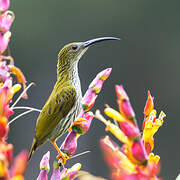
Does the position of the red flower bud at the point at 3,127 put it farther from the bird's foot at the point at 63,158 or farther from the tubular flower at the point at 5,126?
the bird's foot at the point at 63,158

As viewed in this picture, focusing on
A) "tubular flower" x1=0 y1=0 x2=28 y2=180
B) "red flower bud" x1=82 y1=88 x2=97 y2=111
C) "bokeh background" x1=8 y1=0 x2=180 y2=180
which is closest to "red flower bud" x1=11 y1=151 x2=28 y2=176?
"tubular flower" x1=0 y1=0 x2=28 y2=180

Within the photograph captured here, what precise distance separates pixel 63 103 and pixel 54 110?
9cm

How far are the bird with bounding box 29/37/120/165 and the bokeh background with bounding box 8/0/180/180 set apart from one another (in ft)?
26.1

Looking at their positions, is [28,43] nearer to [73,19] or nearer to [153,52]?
[73,19]

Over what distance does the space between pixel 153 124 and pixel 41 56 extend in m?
Result: 12.4

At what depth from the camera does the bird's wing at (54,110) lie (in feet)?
6.44

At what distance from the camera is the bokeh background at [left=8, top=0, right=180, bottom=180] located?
455 inches

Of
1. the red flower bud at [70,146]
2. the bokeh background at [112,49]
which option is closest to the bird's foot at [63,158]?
the red flower bud at [70,146]

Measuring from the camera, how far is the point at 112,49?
44.8ft

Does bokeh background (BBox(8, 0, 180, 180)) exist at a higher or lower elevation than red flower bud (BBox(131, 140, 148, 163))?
lower

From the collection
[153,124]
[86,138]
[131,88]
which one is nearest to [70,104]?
[153,124]

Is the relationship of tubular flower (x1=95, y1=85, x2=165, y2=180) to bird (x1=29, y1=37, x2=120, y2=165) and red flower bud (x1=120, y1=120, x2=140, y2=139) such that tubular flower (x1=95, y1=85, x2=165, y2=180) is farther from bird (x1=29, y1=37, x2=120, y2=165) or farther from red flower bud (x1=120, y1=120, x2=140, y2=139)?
bird (x1=29, y1=37, x2=120, y2=165)

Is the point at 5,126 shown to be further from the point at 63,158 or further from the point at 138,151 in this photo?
the point at 63,158

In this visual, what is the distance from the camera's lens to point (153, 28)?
14523mm
